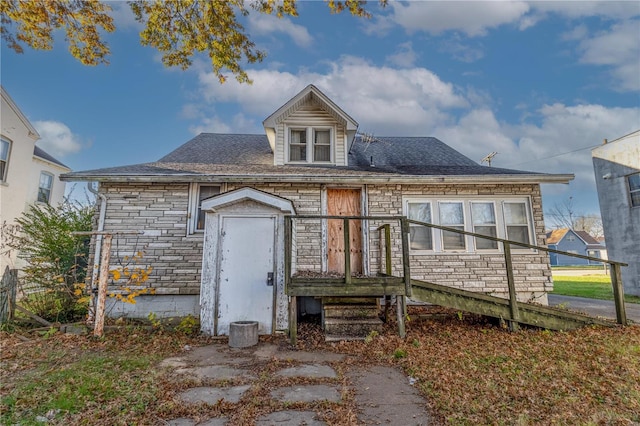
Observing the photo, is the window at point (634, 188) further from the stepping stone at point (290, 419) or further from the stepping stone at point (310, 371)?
the stepping stone at point (290, 419)

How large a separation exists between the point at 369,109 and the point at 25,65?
16289mm

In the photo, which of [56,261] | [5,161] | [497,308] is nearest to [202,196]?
[56,261]

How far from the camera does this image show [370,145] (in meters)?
10.3

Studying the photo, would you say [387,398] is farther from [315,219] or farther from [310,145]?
[310,145]

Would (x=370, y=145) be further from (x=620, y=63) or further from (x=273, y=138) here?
(x=620, y=63)

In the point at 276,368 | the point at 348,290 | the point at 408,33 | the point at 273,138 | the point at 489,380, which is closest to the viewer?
the point at 489,380

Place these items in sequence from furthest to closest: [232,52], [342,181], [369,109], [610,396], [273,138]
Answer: [369,109], [273,138], [342,181], [232,52], [610,396]

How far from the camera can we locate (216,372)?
3.81 m

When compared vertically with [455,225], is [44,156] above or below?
above

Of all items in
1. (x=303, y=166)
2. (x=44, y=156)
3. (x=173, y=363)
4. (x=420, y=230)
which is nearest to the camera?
(x=173, y=363)

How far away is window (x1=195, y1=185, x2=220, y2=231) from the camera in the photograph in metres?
6.82

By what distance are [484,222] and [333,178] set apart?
4048 millimetres

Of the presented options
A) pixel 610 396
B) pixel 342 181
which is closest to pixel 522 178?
pixel 342 181

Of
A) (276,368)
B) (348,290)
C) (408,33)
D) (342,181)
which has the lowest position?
(276,368)
